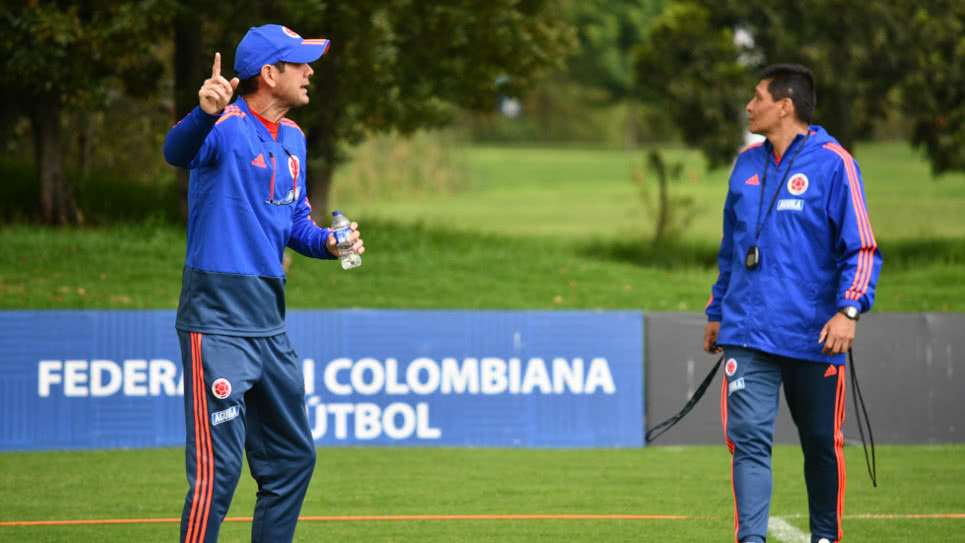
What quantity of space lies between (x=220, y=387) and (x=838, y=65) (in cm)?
1966

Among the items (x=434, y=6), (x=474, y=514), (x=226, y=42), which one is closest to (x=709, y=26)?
(x=434, y=6)

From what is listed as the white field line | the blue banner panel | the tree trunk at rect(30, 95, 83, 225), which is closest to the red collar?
the white field line

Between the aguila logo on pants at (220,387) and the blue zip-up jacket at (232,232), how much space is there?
0.58 feet

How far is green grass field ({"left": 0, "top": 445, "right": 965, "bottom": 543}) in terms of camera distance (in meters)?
8.12

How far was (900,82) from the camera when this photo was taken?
23.8m

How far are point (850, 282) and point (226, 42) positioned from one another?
14881 mm

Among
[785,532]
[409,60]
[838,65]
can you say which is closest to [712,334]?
[785,532]

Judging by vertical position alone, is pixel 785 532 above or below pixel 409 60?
below

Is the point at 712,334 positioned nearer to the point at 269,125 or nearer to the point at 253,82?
the point at 269,125

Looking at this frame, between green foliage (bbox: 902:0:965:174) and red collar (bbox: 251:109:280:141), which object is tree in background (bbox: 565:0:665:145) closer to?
green foliage (bbox: 902:0:965:174)

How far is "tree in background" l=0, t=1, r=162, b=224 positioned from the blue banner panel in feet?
23.5

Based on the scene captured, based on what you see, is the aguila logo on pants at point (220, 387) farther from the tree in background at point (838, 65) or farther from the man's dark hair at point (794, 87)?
the tree in background at point (838, 65)

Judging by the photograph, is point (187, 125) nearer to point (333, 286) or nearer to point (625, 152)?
point (333, 286)

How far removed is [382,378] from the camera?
12828mm
